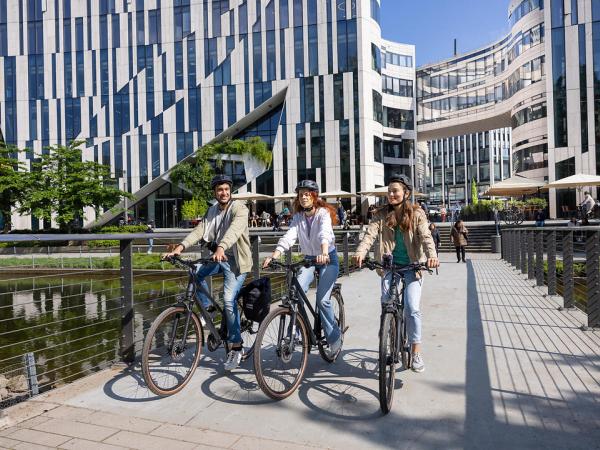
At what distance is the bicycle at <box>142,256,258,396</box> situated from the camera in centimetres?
398

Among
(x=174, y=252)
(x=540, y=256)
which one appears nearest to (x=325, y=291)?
(x=174, y=252)

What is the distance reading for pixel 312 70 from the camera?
4288 centimetres

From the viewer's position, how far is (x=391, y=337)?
378 cm

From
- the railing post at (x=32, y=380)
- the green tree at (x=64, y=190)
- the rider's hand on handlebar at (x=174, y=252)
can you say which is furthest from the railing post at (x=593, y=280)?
the green tree at (x=64, y=190)

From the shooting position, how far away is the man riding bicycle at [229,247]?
4.55 m

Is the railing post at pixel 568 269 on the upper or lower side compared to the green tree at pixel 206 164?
lower

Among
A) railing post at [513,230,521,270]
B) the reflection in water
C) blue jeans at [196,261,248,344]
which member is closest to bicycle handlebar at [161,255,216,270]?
Answer: blue jeans at [196,261,248,344]

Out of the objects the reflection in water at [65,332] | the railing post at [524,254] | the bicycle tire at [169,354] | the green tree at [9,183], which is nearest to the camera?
the bicycle tire at [169,354]

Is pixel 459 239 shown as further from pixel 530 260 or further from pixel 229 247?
pixel 229 247

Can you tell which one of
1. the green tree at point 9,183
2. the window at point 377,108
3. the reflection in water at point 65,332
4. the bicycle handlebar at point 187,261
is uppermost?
the window at point 377,108

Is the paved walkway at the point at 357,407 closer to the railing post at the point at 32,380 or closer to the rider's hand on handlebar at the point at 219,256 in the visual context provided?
the railing post at the point at 32,380

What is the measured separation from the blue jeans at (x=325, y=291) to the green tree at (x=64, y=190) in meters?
33.0

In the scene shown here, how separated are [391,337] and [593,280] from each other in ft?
12.4

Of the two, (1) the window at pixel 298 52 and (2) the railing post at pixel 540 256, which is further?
(1) the window at pixel 298 52
